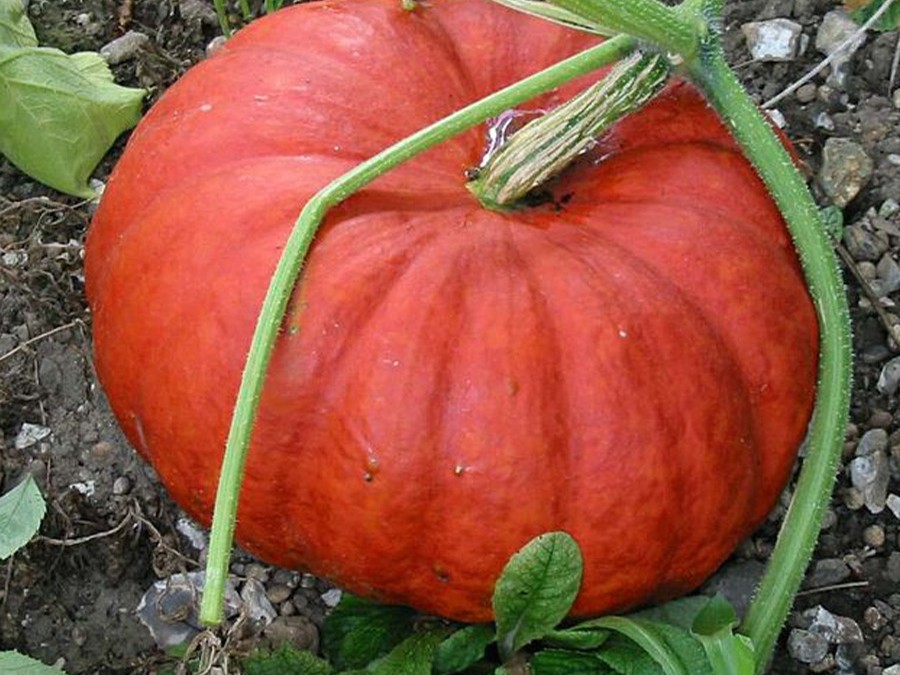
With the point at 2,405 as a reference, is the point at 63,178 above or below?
above

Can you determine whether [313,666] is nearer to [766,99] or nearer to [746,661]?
[746,661]

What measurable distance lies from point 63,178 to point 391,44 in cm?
71

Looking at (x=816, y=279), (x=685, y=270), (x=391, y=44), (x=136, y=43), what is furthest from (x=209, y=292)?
(x=136, y=43)

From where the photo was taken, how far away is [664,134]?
1.77m

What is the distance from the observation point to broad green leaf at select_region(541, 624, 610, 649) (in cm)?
172

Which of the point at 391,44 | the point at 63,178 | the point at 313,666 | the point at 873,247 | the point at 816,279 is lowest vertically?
the point at 313,666

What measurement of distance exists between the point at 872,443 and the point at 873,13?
1.90ft

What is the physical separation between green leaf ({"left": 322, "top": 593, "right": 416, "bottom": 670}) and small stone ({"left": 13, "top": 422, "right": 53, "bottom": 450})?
0.52 meters

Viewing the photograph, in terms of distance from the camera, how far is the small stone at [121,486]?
2078 mm

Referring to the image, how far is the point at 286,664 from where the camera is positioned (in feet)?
5.69

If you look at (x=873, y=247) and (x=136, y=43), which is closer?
(x=873, y=247)

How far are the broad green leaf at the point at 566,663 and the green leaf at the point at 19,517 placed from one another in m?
0.59

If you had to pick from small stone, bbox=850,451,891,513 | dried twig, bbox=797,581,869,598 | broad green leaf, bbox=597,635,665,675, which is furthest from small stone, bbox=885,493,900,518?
broad green leaf, bbox=597,635,665,675

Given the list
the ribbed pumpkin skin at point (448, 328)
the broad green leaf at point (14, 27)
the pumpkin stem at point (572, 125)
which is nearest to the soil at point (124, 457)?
the broad green leaf at point (14, 27)
